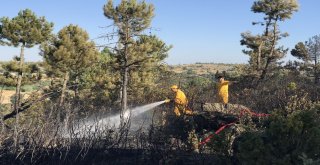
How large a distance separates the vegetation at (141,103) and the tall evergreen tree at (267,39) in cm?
8

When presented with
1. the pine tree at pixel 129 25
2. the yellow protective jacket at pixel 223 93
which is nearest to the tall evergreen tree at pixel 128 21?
→ the pine tree at pixel 129 25

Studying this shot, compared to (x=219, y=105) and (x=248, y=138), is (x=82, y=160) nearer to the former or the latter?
(x=248, y=138)

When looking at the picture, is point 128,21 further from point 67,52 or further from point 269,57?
point 269,57

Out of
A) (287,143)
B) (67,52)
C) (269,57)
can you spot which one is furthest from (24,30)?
(287,143)

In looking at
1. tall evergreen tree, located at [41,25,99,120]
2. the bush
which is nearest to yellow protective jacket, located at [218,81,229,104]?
the bush

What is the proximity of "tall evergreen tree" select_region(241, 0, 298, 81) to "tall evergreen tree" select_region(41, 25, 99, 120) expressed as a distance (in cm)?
1277

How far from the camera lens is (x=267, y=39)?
3484cm

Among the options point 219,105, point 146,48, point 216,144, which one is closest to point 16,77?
point 146,48

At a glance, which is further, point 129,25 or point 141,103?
point 141,103

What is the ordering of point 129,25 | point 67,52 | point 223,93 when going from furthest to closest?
point 67,52 < point 129,25 < point 223,93

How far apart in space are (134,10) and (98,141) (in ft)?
51.6

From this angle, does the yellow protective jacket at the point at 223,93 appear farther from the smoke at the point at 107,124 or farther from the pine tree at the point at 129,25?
the pine tree at the point at 129,25

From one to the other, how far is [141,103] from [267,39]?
1282cm

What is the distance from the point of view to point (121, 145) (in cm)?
891
